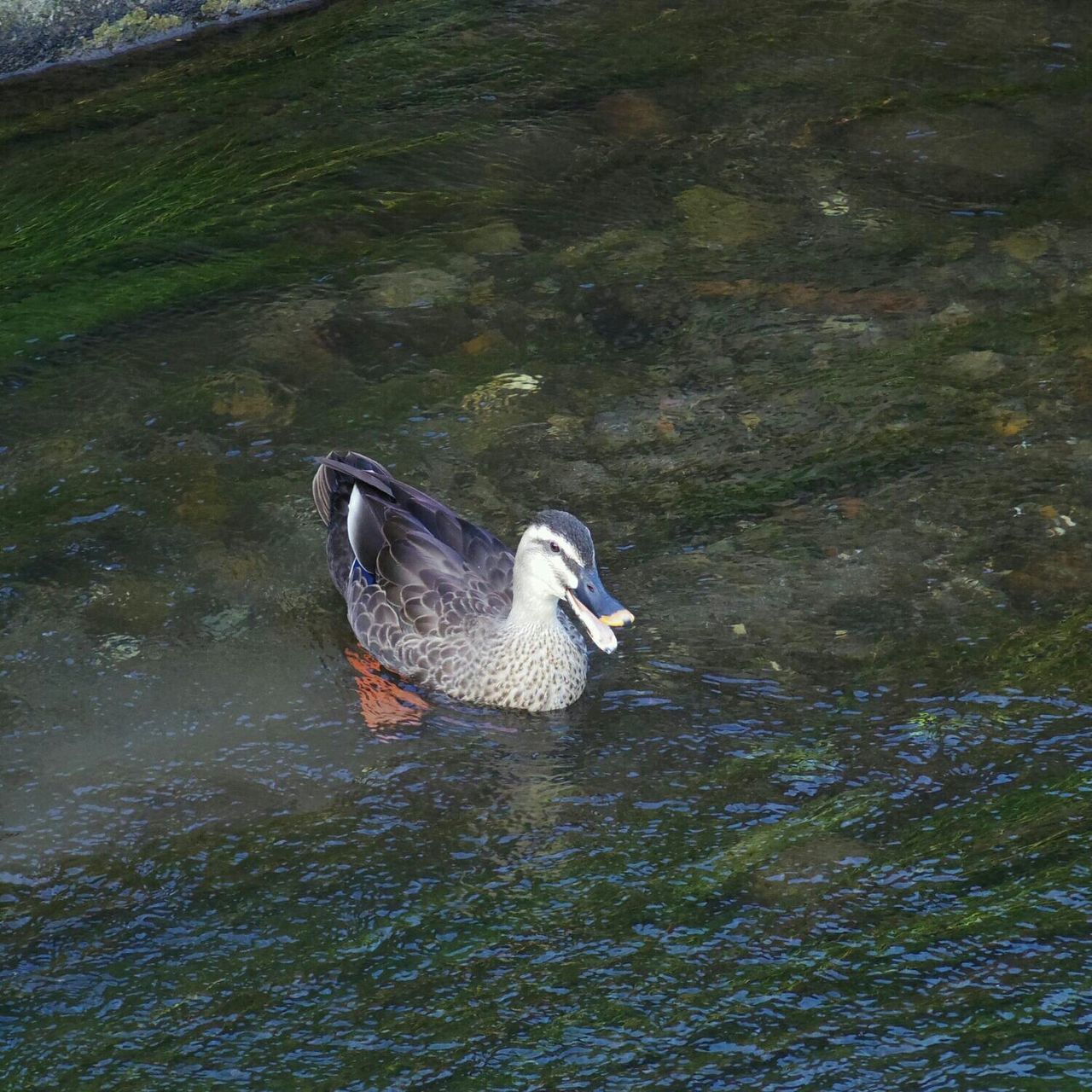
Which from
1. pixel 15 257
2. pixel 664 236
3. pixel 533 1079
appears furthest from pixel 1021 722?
pixel 15 257

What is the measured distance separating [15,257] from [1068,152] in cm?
606

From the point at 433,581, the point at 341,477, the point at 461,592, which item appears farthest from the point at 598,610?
the point at 341,477

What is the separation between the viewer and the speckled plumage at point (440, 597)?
19.7 ft

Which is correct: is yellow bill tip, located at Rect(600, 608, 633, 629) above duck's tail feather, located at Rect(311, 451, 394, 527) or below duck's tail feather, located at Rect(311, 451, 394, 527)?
below

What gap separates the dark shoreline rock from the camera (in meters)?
10.6

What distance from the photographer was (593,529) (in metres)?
6.81

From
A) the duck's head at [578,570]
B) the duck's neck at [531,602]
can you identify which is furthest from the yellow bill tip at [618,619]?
the duck's neck at [531,602]

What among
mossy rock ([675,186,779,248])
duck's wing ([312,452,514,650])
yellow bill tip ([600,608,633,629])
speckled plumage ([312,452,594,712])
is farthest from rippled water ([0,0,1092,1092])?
yellow bill tip ([600,608,633,629])

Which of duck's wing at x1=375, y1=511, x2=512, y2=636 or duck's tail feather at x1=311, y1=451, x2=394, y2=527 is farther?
duck's tail feather at x1=311, y1=451, x2=394, y2=527

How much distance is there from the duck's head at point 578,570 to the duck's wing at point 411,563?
53cm

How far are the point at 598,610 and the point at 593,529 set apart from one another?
114 cm

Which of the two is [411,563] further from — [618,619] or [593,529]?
[618,619]

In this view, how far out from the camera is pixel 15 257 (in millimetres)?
8531

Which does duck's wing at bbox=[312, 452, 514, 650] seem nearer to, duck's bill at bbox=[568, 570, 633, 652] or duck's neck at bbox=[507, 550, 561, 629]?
duck's neck at bbox=[507, 550, 561, 629]
